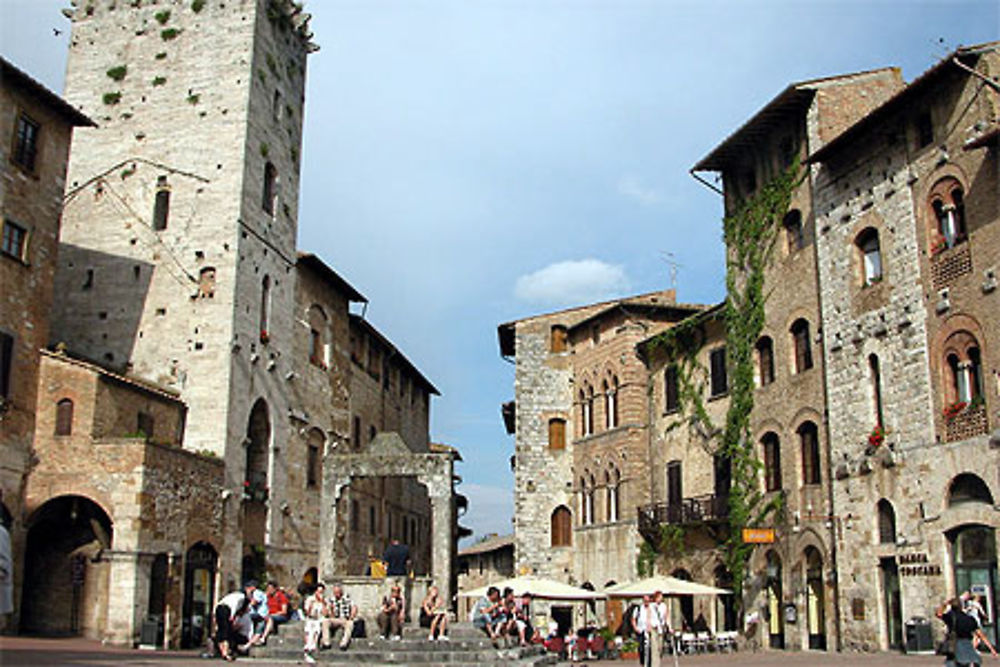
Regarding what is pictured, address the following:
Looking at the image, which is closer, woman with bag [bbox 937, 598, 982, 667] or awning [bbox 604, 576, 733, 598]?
woman with bag [bbox 937, 598, 982, 667]

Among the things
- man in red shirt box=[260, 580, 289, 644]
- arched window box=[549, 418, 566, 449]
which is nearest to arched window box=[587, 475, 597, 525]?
arched window box=[549, 418, 566, 449]

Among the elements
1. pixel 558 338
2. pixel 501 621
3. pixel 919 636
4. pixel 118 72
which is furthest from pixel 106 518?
pixel 558 338

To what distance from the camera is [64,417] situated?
25641 millimetres

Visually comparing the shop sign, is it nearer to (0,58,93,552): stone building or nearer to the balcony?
the balcony

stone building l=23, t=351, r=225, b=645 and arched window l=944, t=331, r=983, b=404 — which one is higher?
arched window l=944, t=331, r=983, b=404

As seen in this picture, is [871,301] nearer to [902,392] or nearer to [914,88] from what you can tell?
[902,392]

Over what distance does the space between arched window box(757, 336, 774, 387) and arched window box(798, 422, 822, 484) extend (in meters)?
2.36

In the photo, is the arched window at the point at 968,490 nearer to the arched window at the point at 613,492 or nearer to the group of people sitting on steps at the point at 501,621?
the group of people sitting on steps at the point at 501,621

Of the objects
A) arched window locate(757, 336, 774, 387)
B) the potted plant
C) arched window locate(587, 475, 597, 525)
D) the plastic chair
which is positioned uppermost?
arched window locate(757, 336, 774, 387)

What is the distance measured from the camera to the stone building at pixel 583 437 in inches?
1512

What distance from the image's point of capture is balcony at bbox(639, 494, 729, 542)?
31.7m

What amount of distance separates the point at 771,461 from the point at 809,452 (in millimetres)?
2080

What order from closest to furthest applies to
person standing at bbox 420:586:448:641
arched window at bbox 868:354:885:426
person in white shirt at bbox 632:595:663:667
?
person in white shirt at bbox 632:595:663:667 < person standing at bbox 420:586:448:641 < arched window at bbox 868:354:885:426

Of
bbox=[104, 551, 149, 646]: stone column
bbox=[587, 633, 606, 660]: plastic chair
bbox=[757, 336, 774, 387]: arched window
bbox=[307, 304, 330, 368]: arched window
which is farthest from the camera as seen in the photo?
bbox=[307, 304, 330, 368]: arched window
